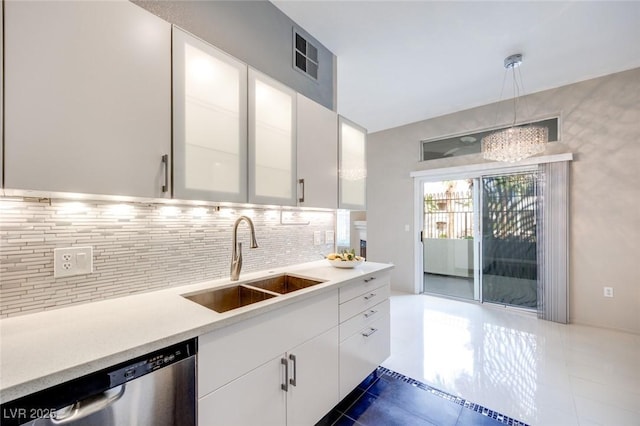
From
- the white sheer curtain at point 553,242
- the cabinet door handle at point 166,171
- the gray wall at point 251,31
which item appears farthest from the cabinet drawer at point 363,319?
the white sheer curtain at point 553,242

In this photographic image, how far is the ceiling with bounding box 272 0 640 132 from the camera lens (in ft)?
6.90

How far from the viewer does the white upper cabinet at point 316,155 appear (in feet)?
6.33

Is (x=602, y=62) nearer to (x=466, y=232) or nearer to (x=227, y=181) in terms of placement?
(x=466, y=232)

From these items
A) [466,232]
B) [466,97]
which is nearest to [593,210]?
[466,232]

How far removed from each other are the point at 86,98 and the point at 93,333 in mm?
862

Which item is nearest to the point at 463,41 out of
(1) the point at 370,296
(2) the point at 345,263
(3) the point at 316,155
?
(3) the point at 316,155

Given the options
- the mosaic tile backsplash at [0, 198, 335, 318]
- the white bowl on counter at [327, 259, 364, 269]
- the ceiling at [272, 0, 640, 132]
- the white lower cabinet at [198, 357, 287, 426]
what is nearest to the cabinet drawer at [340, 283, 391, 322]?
the white bowl on counter at [327, 259, 364, 269]

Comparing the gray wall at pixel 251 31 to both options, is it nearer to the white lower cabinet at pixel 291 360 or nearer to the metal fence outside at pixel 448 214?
the white lower cabinet at pixel 291 360

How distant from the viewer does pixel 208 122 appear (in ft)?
4.48

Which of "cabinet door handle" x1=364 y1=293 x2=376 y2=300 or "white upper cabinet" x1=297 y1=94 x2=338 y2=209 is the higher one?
"white upper cabinet" x1=297 y1=94 x2=338 y2=209

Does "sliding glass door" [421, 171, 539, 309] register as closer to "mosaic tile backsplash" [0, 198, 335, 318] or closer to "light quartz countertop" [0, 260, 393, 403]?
"mosaic tile backsplash" [0, 198, 335, 318]

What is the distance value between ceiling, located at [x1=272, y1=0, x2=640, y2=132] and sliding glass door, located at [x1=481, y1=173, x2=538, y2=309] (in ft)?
4.27

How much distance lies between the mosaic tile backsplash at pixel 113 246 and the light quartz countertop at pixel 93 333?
8 cm

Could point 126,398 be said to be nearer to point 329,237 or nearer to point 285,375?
point 285,375
